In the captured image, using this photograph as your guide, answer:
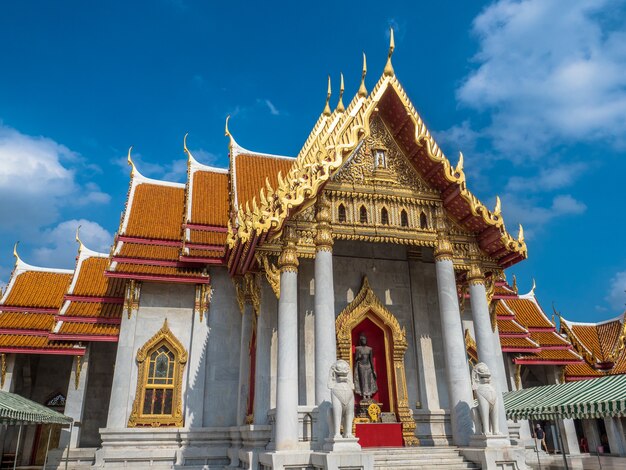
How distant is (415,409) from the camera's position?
11.1 metres

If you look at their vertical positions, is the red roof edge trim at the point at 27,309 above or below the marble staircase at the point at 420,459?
above

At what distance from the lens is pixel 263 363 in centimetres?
1047

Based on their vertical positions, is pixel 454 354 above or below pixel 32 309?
below

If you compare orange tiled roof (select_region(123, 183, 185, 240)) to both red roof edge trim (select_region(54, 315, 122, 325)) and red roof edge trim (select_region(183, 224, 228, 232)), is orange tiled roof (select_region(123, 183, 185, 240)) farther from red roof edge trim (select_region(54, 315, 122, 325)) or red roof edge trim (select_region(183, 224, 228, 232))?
red roof edge trim (select_region(54, 315, 122, 325))

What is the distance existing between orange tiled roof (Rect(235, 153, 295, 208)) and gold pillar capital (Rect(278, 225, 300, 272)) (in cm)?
371

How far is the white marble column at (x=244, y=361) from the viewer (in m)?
11.3

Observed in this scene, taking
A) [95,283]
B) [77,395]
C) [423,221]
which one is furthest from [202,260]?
[77,395]

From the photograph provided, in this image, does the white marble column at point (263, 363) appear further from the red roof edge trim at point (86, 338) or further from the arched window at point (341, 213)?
the red roof edge trim at point (86, 338)

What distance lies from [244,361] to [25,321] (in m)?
8.88

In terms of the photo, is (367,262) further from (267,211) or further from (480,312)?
(267,211)

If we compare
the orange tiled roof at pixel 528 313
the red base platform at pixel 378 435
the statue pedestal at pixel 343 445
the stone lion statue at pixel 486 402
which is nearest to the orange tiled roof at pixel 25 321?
the red base platform at pixel 378 435

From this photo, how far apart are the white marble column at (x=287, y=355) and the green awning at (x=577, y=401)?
411 centimetres

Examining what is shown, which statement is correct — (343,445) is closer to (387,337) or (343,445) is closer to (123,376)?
(387,337)

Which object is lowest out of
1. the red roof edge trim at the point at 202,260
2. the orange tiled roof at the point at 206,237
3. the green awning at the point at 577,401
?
the green awning at the point at 577,401
